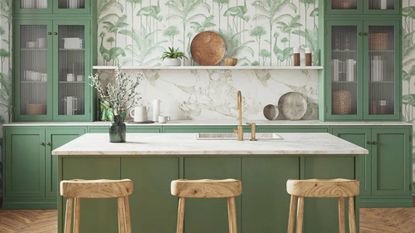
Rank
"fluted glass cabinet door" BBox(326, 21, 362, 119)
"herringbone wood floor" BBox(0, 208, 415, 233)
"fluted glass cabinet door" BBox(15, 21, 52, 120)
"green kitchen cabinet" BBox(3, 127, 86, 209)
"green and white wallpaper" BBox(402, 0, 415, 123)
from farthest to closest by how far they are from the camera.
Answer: "green and white wallpaper" BBox(402, 0, 415, 123) → "fluted glass cabinet door" BBox(326, 21, 362, 119) → "fluted glass cabinet door" BBox(15, 21, 52, 120) → "green kitchen cabinet" BBox(3, 127, 86, 209) → "herringbone wood floor" BBox(0, 208, 415, 233)

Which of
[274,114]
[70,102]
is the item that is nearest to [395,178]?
[274,114]

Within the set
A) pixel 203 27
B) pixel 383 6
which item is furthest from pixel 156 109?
pixel 383 6

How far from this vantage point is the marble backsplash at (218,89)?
635 cm

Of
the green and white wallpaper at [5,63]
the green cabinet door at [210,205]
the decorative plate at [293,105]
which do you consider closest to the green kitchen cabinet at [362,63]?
the decorative plate at [293,105]

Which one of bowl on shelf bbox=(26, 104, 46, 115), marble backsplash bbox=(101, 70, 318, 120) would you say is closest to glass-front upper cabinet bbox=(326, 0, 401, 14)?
marble backsplash bbox=(101, 70, 318, 120)

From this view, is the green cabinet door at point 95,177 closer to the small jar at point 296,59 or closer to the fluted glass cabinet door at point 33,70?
the fluted glass cabinet door at point 33,70

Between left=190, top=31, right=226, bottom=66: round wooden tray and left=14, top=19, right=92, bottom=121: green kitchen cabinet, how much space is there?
122cm

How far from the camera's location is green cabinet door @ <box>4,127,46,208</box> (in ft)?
18.5

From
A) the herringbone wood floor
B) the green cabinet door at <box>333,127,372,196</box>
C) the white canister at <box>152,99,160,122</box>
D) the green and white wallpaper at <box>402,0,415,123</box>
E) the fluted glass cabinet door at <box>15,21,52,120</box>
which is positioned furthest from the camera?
the green and white wallpaper at <box>402,0,415,123</box>

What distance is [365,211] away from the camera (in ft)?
18.3

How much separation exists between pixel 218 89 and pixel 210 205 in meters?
2.86

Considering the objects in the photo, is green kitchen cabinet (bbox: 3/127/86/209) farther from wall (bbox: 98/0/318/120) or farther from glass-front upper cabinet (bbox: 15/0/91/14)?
glass-front upper cabinet (bbox: 15/0/91/14)

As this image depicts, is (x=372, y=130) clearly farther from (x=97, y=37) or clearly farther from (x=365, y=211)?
(x=97, y=37)

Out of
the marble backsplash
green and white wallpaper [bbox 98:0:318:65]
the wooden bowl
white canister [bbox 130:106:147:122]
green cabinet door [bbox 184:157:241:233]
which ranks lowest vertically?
green cabinet door [bbox 184:157:241:233]
